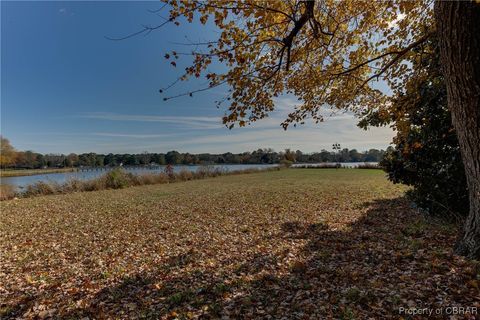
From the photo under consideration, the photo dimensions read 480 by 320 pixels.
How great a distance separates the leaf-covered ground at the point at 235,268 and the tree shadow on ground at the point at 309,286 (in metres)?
0.01

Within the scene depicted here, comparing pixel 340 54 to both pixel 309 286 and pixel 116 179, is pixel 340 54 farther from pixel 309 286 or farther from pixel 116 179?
pixel 116 179

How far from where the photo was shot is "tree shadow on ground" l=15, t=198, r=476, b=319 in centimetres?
258

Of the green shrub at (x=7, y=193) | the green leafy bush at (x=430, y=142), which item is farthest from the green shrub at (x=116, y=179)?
the green leafy bush at (x=430, y=142)

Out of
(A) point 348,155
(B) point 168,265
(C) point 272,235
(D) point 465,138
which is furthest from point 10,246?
(A) point 348,155

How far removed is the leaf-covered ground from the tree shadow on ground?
1 cm

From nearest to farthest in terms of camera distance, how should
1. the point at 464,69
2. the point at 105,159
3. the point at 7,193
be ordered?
the point at 464,69 < the point at 7,193 < the point at 105,159

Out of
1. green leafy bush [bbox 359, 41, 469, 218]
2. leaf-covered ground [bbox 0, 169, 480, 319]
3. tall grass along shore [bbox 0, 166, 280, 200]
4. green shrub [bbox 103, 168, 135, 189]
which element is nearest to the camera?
leaf-covered ground [bbox 0, 169, 480, 319]

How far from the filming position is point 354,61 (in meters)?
5.29

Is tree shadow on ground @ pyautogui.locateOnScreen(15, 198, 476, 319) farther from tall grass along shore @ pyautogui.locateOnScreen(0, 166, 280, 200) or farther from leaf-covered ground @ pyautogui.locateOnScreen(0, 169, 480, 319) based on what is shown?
tall grass along shore @ pyautogui.locateOnScreen(0, 166, 280, 200)

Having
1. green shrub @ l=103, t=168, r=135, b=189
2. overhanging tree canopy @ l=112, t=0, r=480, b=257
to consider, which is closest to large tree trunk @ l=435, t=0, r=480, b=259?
overhanging tree canopy @ l=112, t=0, r=480, b=257

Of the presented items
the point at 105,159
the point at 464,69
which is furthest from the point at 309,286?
the point at 105,159

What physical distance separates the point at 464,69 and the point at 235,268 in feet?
12.5

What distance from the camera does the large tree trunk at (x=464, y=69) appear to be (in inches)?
105

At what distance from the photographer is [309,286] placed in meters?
3.06
